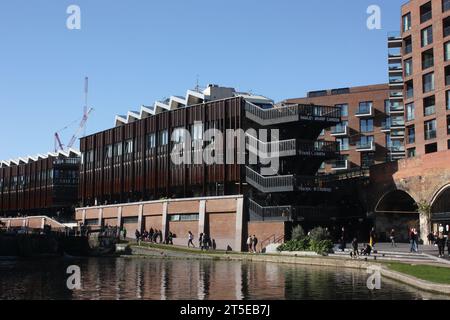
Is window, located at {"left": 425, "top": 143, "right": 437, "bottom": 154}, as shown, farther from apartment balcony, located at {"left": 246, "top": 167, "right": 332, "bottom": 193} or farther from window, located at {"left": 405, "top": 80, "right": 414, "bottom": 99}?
apartment balcony, located at {"left": 246, "top": 167, "right": 332, "bottom": 193}

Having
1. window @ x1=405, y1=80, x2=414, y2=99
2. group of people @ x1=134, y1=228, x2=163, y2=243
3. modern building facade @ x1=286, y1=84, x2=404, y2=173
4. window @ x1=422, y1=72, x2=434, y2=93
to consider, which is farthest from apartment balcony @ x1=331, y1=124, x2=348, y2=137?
group of people @ x1=134, y1=228, x2=163, y2=243

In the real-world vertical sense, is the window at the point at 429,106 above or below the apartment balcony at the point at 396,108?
below

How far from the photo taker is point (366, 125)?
100m

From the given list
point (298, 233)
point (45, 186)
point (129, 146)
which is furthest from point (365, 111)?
point (45, 186)

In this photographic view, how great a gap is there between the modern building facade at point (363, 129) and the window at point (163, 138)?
31.4m

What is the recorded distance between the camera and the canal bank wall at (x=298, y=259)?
27812 mm

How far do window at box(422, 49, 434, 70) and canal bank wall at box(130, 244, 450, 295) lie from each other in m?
34.7

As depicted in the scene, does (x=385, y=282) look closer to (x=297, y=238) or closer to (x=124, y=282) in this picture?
(x=124, y=282)

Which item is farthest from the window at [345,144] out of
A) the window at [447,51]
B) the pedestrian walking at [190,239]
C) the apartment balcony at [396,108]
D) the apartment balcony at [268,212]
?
the apartment balcony at [268,212]

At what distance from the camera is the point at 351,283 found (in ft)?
102

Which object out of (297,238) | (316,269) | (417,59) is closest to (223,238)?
(297,238)

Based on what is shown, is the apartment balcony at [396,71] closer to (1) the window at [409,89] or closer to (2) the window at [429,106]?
(1) the window at [409,89]

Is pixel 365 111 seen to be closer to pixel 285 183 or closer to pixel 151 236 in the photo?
pixel 151 236

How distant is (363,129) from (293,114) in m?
42.8
